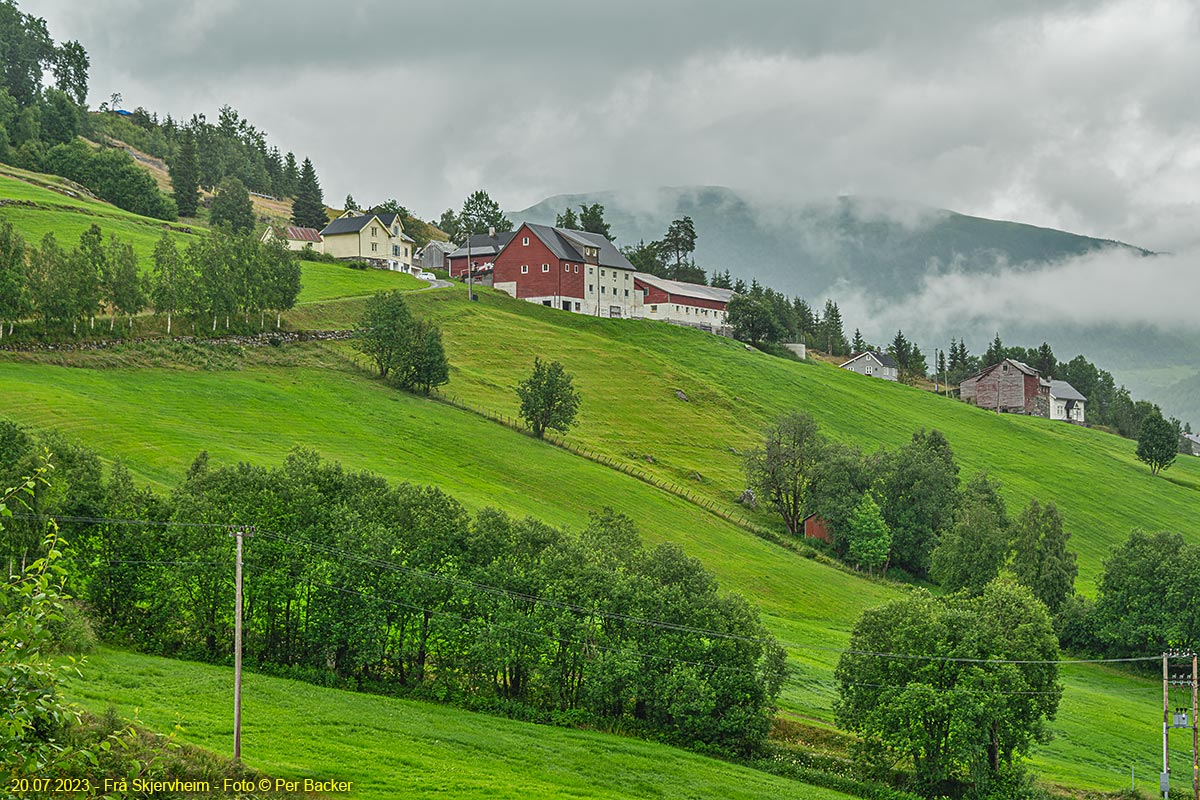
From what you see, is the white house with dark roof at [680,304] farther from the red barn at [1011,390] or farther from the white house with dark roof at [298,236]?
the white house with dark roof at [298,236]

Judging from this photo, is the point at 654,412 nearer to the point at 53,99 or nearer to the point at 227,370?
the point at 227,370

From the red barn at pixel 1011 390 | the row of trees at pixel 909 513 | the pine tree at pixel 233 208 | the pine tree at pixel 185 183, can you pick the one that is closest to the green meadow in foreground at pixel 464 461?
the row of trees at pixel 909 513

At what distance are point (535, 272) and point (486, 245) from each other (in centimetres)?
3437

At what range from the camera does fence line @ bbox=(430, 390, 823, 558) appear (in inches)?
3516

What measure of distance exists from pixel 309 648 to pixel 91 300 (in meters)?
53.1

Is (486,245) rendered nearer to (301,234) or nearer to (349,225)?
(349,225)

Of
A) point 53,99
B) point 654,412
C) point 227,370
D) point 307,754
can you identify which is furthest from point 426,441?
point 53,99

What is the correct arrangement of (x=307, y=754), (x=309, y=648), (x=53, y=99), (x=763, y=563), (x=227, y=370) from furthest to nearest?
1. (x=53, y=99)
2. (x=227, y=370)
3. (x=763, y=563)
4. (x=309, y=648)
5. (x=307, y=754)

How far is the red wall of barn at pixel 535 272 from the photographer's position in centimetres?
15675

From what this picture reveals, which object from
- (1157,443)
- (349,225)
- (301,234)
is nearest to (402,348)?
(349,225)

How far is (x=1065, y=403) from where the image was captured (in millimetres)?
189625

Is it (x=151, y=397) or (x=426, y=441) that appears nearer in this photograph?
(x=151, y=397)

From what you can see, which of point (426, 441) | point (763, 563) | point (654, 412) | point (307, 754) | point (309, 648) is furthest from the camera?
point (654, 412)

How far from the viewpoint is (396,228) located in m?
170
